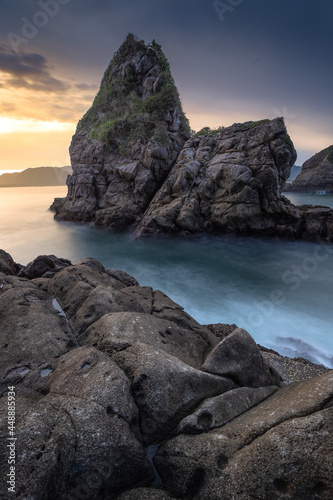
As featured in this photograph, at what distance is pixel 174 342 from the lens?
5930 mm

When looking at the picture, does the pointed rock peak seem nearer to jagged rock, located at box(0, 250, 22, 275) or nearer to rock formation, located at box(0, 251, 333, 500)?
jagged rock, located at box(0, 250, 22, 275)

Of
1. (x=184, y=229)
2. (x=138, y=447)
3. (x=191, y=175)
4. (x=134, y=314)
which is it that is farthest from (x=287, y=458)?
(x=191, y=175)

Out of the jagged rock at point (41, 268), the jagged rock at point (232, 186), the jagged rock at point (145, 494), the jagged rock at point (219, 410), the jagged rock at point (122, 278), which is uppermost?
the jagged rock at point (232, 186)

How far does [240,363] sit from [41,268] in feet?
34.1

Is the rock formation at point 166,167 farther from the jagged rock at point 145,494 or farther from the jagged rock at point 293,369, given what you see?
the jagged rock at point 145,494

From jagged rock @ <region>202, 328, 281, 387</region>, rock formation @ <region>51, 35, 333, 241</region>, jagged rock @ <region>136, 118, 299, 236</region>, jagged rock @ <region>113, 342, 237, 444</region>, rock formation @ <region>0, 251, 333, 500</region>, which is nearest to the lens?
rock formation @ <region>0, 251, 333, 500</region>

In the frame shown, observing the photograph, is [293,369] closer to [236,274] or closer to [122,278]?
[122,278]

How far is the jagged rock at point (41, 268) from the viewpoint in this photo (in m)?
11.6

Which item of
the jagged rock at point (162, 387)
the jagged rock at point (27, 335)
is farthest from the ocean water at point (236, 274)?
the jagged rock at point (27, 335)

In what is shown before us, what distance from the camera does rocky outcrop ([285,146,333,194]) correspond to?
9069 cm

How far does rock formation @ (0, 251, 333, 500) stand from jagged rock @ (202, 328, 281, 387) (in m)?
0.02

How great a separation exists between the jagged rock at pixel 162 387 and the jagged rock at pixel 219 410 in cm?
21

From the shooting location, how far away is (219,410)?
159 inches

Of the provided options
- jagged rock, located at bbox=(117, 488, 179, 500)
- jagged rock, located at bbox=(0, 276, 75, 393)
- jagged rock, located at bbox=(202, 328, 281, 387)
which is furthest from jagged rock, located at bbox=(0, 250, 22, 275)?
jagged rock, located at bbox=(117, 488, 179, 500)
